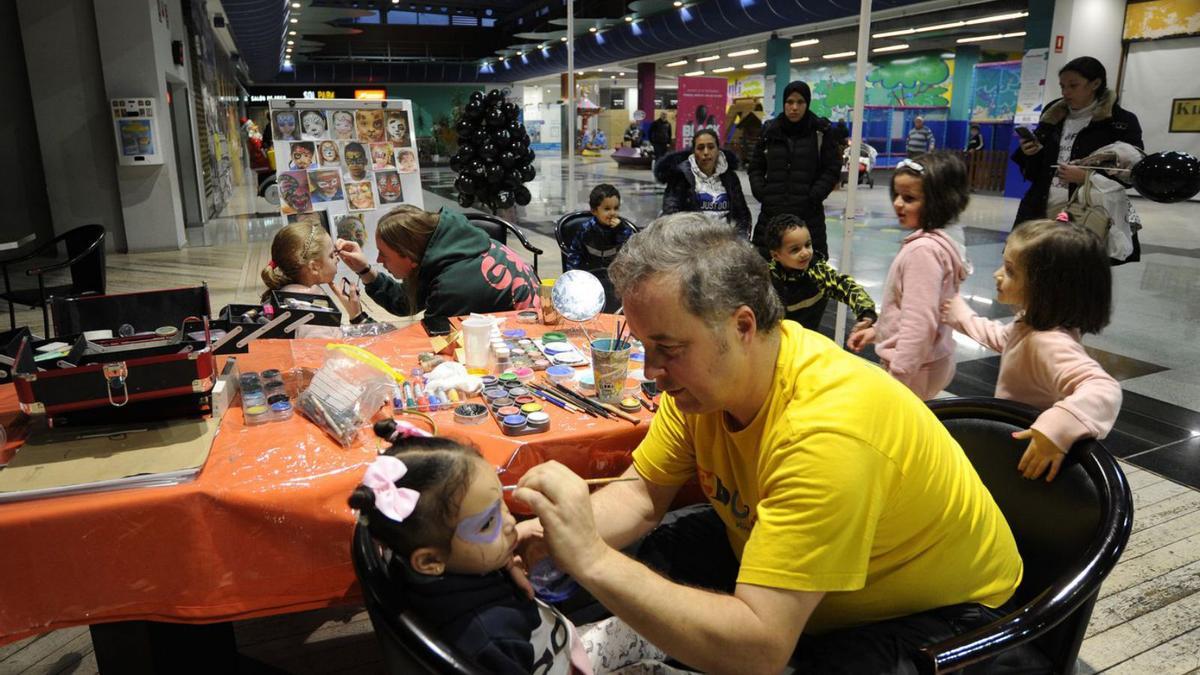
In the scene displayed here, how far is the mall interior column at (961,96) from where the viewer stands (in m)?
19.8

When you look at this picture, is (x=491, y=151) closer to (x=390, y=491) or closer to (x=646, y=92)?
(x=390, y=491)

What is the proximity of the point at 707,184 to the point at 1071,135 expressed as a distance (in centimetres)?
217

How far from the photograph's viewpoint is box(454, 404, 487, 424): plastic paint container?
1.73 meters

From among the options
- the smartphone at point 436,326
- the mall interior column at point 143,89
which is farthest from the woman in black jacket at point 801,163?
the mall interior column at point 143,89

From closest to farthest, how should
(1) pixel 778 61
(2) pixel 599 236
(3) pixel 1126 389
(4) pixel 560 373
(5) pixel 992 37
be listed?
1. (4) pixel 560 373
2. (3) pixel 1126 389
3. (2) pixel 599 236
4. (1) pixel 778 61
5. (5) pixel 992 37

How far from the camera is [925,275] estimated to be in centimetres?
256

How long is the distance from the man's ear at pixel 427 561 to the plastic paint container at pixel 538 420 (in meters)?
0.55

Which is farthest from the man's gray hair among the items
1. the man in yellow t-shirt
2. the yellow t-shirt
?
the yellow t-shirt

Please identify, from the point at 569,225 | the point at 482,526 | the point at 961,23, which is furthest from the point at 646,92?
the point at 482,526

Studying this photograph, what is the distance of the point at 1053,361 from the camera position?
1.78m

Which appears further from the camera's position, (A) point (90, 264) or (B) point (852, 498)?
(A) point (90, 264)

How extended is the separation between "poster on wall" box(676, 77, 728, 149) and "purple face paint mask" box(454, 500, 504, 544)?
10949 mm

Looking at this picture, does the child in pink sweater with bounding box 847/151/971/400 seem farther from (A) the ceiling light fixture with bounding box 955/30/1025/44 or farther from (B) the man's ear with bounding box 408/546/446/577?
(A) the ceiling light fixture with bounding box 955/30/1025/44

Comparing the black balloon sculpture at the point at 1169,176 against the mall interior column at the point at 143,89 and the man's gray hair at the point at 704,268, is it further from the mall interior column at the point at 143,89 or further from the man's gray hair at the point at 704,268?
the mall interior column at the point at 143,89
